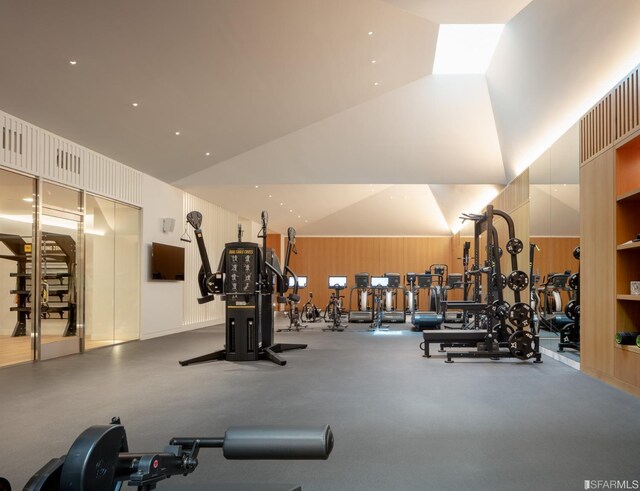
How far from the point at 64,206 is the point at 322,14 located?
487cm

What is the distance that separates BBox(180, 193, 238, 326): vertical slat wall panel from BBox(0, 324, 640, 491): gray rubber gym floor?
518cm

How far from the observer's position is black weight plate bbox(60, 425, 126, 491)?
0.89 meters

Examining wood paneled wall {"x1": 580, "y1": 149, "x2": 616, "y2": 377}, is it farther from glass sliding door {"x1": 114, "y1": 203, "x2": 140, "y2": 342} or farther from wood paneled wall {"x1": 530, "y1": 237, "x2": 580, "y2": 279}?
glass sliding door {"x1": 114, "y1": 203, "x2": 140, "y2": 342}

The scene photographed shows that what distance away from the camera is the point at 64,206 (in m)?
7.92

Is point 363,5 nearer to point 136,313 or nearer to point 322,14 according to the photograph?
point 322,14

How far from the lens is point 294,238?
8.48 metres

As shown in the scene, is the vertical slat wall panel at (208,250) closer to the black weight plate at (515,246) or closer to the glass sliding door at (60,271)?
the glass sliding door at (60,271)

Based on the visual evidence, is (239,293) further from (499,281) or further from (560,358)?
(560,358)

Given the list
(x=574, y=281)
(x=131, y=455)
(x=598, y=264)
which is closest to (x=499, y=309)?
(x=574, y=281)

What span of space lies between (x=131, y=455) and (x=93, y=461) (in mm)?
128

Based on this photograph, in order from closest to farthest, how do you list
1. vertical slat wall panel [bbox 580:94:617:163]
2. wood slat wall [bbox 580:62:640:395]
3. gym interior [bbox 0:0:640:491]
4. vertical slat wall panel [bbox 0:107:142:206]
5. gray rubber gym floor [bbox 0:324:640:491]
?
gray rubber gym floor [bbox 0:324:640:491]
gym interior [bbox 0:0:640:491]
wood slat wall [bbox 580:62:640:395]
vertical slat wall panel [bbox 580:94:617:163]
vertical slat wall panel [bbox 0:107:142:206]

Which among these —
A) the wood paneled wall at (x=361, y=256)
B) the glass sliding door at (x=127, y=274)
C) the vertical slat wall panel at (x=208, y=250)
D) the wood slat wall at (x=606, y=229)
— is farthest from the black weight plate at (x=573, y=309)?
the wood paneled wall at (x=361, y=256)

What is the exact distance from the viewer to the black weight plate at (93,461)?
89 centimetres

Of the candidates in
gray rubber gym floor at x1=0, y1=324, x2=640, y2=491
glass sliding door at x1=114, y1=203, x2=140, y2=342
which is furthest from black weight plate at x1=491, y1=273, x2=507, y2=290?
glass sliding door at x1=114, y1=203, x2=140, y2=342
